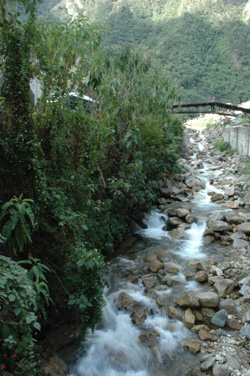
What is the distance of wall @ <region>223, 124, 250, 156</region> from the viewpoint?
50.9ft

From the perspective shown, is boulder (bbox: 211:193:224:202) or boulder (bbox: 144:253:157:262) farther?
boulder (bbox: 211:193:224:202)

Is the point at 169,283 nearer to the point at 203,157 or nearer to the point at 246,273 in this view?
the point at 246,273

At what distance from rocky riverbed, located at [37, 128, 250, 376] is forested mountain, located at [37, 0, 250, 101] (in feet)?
148

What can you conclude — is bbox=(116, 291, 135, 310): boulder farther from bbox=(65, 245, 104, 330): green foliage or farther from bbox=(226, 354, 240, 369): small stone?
bbox=(226, 354, 240, 369): small stone

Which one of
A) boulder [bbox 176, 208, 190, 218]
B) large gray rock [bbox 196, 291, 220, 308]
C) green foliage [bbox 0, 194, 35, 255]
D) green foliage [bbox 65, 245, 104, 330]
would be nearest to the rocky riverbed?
large gray rock [bbox 196, 291, 220, 308]

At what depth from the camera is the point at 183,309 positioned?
5.00 metres

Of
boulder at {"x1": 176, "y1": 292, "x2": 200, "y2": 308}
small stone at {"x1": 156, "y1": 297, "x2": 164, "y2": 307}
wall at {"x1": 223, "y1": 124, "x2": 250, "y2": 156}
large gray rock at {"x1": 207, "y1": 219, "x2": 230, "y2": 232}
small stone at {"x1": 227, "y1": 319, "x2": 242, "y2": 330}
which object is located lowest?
small stone at {"x1": 227, "y1": 319, "x2": 242, "y2": 330}

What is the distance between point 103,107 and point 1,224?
3551mm

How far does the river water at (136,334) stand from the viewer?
13.0ft

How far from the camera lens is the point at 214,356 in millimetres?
3992

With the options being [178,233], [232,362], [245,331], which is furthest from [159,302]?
[178,233]

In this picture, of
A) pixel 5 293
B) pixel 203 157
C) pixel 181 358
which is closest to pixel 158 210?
pixel 181 358

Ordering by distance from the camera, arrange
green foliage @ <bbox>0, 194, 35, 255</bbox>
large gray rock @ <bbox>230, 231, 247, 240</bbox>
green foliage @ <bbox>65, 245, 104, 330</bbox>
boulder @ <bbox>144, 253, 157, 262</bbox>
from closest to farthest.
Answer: green foliage @ <bbox>0, 194, 35, 255</bbox>
green foliage @ <bbox>65, 245, 104, 330</bbox>
boulder @ <bbox>144, 253, 157, 262</bbox>
large gray rock @ <bbox>230, 231, 247, 240</bbox>

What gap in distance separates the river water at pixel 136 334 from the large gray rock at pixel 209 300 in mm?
448
